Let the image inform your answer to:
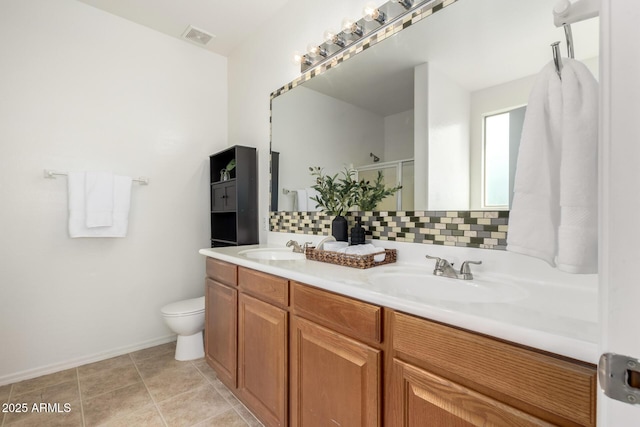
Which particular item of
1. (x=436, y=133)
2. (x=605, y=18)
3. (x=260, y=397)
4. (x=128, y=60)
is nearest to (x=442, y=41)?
(x=436, y=133)

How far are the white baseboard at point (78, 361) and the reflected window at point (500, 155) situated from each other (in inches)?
107

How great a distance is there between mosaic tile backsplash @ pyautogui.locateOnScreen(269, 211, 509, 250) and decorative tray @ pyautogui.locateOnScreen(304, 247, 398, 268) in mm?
102

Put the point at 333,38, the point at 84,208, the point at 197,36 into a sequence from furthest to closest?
1. the point at 197,36
2. the point at 84,208
3. the point at 333,38

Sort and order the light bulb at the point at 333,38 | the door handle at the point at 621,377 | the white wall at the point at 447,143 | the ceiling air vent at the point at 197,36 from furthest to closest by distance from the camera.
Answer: the ceiling air vent at the point at 197,36, the light bulb at the point at 333,38, the white wall at the point at 447,143, the door handle at the point at 621,377

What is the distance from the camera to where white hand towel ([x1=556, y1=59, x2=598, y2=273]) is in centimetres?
55

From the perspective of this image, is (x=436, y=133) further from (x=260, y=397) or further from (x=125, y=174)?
(x=125, y=174)

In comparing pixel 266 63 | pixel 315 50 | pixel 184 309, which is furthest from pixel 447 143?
pixel 184 309

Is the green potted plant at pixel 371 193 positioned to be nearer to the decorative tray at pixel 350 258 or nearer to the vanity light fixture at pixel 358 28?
the decorative tray at pixel 350 258

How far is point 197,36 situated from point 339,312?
269 centimetres

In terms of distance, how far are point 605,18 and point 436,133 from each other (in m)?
0.96

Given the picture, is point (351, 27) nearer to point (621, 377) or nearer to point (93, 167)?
point (621, 377)

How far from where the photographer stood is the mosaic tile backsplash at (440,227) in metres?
1.11

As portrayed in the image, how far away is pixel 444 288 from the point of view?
1.11 metres

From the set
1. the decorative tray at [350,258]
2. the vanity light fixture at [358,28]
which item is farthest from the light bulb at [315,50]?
the decorative tray at [350,258]
